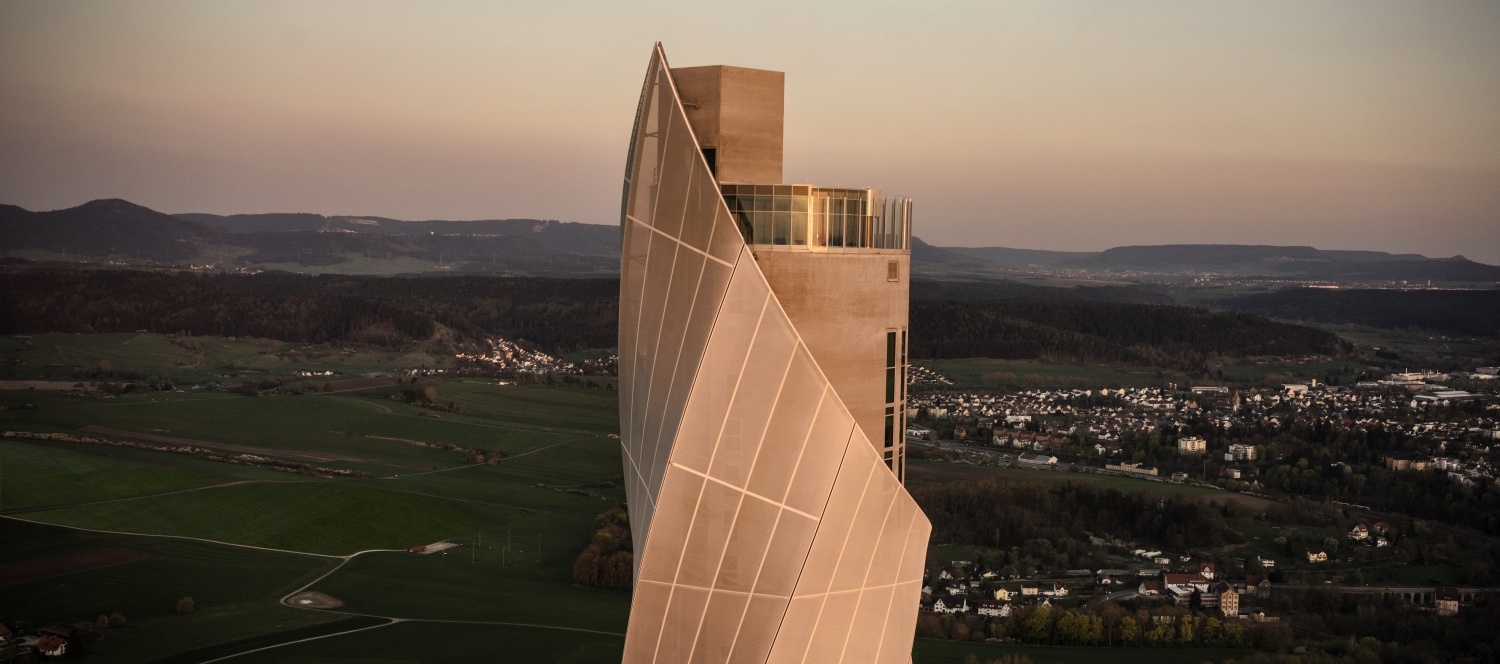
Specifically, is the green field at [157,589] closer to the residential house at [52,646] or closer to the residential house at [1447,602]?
the residential house at [52,646]

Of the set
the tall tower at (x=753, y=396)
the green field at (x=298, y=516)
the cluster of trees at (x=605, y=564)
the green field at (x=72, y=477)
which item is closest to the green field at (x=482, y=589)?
the cluster of trees at (x=605, y=564)

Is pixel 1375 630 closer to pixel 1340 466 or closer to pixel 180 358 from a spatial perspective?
pixel 1340 466

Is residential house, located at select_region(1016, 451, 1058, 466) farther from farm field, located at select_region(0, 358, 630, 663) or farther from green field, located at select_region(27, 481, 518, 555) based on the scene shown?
green field, located at select_region(27, 481, 518, 555)

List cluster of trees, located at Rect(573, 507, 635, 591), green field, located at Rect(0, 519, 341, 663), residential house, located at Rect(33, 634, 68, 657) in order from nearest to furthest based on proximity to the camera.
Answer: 1. residential house, located at Rect(33, 634, 68, 657)
2. green field, located at Rect(0, 519, 341, 663)
3. cluster of trees, located at Rect(573, 507, 635, 591)

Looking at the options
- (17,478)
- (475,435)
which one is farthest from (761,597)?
(475,435)

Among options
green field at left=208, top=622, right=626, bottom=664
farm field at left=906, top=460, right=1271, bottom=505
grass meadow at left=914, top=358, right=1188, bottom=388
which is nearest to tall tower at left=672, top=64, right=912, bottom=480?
green field at left=208, top=622, right=626, bottom=664
